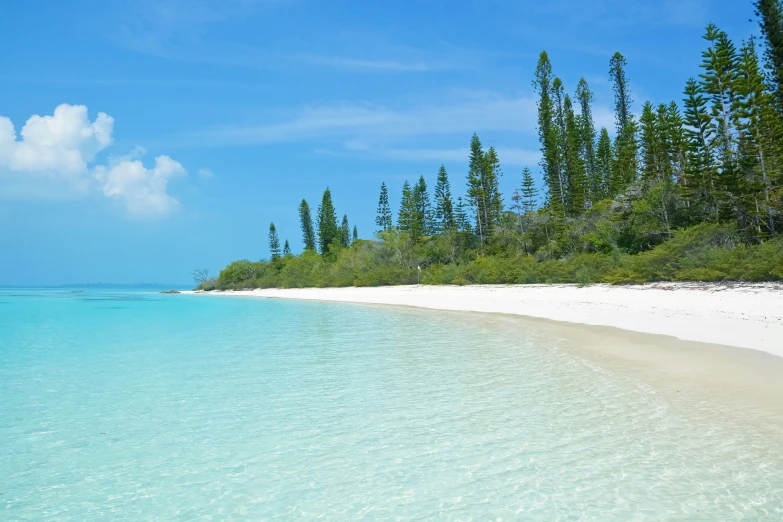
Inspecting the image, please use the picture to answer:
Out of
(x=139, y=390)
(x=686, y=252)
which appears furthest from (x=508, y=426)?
(x=686, y=252)

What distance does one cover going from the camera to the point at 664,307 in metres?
15.0

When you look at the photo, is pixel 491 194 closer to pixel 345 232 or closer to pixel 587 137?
pixel 587 137

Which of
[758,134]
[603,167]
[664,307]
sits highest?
[603,167]

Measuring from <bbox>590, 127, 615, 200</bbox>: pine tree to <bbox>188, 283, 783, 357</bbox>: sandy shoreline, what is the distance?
84.3ft

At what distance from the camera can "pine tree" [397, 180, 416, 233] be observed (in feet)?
183

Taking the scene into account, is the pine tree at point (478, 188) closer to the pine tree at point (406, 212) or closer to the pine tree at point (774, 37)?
the pine tree at point (406, 212)

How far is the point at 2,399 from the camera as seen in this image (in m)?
7.19

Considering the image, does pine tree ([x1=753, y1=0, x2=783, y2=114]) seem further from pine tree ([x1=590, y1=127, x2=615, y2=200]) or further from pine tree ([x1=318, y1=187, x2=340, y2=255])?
pine tree ([x1=318, y1=187, x2=340, y2=255])

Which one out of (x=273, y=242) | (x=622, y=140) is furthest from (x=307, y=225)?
(x=622, y=140)

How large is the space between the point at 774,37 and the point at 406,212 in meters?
35.9

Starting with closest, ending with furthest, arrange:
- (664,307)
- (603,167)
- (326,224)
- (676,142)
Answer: (664,307) → (676,142) → (603,167) → (326,224)

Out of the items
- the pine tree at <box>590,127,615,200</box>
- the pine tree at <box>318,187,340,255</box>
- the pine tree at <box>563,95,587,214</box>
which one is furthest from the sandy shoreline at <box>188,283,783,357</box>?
the pine tree at <box>318,187,340,255</box>

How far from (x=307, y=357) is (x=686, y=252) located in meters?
16.6

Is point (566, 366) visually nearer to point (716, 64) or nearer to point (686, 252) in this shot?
point (686, 252)
